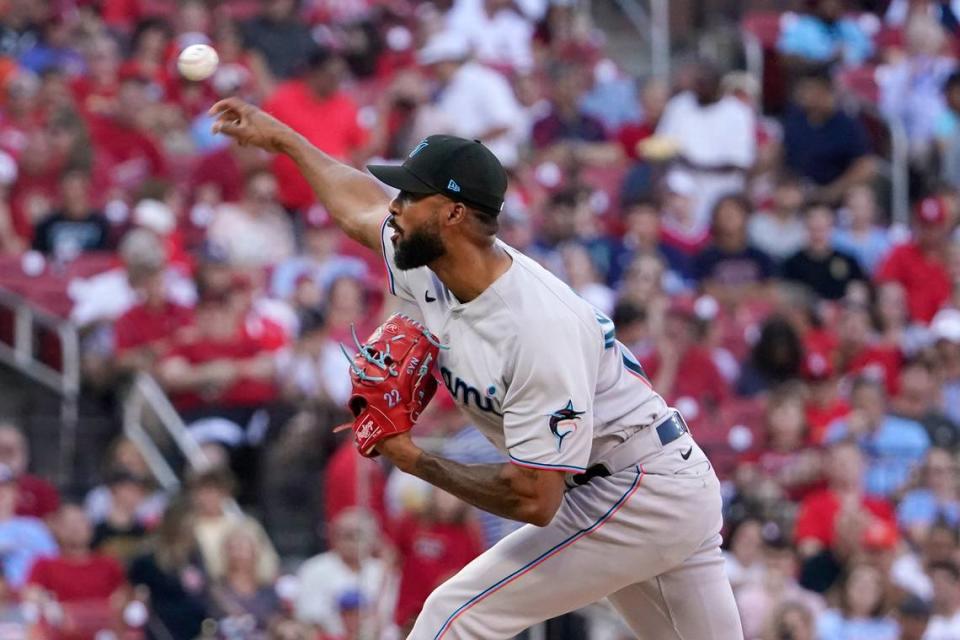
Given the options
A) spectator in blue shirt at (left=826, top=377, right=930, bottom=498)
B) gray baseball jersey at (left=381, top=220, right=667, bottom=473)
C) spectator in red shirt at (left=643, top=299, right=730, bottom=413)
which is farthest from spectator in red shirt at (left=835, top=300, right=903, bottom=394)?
gray baseball jersey at (left=381, top=220, right=667, bottom=473)

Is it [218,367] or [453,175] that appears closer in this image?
[453,175]

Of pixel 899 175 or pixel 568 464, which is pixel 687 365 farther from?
pixel 568 464

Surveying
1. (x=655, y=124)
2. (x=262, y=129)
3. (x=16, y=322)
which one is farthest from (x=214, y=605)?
(x=655, y=124)

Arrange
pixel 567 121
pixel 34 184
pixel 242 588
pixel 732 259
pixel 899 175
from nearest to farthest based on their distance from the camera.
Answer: pixel 242 588, pixel 34 184, pixel 732 259, pixel 899 175, pixel 567 121

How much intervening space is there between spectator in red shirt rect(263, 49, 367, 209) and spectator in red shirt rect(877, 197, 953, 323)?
3.79 meters

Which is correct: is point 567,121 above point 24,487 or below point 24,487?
above

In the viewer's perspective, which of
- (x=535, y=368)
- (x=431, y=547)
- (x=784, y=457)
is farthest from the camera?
(x=784, y=457)

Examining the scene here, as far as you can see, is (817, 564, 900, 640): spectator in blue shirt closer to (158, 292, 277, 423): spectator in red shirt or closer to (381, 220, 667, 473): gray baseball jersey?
(158, 292, 277, 423): spectator in red shirt

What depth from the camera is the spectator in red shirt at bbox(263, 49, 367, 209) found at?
12500mm

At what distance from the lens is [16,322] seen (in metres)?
10.3

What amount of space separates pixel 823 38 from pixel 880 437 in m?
5.87

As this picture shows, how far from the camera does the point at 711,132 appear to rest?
1344 cm

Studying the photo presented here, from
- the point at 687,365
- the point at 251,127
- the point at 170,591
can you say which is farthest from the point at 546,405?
the point at 687,365

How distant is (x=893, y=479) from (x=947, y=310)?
2.05 meters
